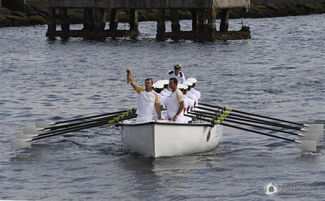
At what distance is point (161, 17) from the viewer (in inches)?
3083

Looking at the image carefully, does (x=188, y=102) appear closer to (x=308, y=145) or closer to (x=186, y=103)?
(x=186, y=103)

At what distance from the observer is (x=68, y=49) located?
244 ft

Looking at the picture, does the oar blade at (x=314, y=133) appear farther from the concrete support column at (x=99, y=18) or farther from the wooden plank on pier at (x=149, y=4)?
the concrete support column at (x=99, y=18)

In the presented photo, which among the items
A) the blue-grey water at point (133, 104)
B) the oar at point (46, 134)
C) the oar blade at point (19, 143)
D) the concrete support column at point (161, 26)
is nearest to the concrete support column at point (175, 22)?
the concrete support column at point (161, 26)

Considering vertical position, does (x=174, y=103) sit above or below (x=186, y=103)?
above

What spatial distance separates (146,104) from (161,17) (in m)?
53.8

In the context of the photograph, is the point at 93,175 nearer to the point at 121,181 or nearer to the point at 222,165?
the point at 121,181

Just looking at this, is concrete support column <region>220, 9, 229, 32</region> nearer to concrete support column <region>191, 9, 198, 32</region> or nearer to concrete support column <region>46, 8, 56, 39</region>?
concrete support column <region>191, 9, 198, 32</region>

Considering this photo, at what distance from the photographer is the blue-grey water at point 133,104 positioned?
75.5 ft

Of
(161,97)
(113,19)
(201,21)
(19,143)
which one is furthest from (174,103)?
(113,19)

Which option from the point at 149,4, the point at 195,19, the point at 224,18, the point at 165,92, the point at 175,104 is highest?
the point at 165,92

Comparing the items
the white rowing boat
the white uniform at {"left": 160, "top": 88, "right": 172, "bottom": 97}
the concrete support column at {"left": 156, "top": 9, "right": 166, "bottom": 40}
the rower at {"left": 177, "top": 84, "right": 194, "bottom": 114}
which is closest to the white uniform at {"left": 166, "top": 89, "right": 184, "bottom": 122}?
the white rowing boat

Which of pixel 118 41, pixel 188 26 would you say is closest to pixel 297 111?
pixel 118 41

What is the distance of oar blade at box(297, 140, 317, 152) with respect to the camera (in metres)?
26.4
